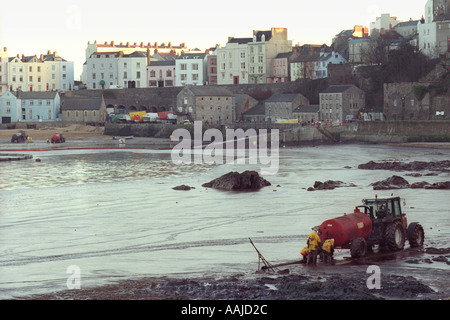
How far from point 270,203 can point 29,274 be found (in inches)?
620

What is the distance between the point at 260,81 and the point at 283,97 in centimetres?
2040

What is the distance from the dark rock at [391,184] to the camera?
38781mm

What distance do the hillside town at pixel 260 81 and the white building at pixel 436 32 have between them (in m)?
0.12

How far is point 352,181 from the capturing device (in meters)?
43.0

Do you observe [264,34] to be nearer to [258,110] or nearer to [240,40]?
[240,40]

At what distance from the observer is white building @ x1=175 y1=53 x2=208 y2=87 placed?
125 m

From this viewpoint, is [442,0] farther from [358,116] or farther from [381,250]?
[381,250]

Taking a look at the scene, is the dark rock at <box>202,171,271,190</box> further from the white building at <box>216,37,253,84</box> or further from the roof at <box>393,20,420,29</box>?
the roof at <box>393,20,420,29</box>

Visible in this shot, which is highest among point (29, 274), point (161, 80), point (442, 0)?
point (442, 0)

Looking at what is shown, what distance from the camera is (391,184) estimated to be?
3988 centimetres

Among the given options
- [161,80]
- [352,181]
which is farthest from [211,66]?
[352,181]
